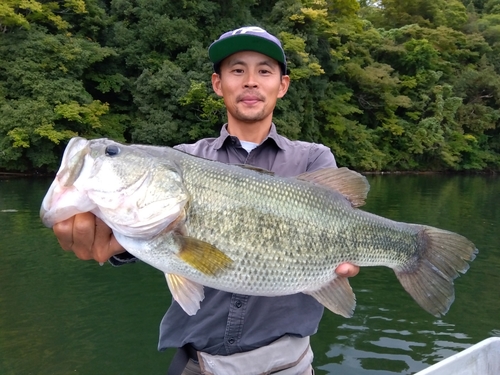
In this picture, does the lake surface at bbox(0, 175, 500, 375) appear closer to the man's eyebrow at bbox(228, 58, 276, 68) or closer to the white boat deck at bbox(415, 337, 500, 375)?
the white boat deck at bbox(415, 337, 500, 375)

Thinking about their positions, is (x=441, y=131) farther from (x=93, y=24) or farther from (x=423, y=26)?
(x=93, y=24)

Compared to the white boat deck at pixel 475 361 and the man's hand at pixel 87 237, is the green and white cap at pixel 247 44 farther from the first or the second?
the white boat deck at pixel 475 361

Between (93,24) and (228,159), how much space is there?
1241 inches

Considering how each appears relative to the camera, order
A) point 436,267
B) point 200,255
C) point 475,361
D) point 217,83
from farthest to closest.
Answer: point 475,361 < point 217,83 < point 436,267 < point 200,255

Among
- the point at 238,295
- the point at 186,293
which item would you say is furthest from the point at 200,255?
the point at 238,295

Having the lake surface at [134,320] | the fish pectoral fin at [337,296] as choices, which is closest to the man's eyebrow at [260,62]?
the fish pectoral fin at [337,296]

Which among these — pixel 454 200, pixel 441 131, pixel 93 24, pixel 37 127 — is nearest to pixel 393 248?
pixel 454 200

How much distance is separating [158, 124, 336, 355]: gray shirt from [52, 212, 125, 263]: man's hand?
1.82 feet

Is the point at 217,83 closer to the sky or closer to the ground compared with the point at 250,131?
closer to the sky

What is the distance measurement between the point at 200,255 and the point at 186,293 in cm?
26

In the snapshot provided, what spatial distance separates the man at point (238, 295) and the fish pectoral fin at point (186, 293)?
0.29 meters

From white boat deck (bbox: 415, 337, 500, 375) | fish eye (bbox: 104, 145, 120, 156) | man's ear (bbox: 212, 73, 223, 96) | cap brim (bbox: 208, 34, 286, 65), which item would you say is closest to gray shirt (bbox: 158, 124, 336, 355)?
man's ear (bbox: 212, 73, 223, 96)

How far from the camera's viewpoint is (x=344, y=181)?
2.94m

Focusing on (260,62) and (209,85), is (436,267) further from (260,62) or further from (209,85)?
(209,85)
